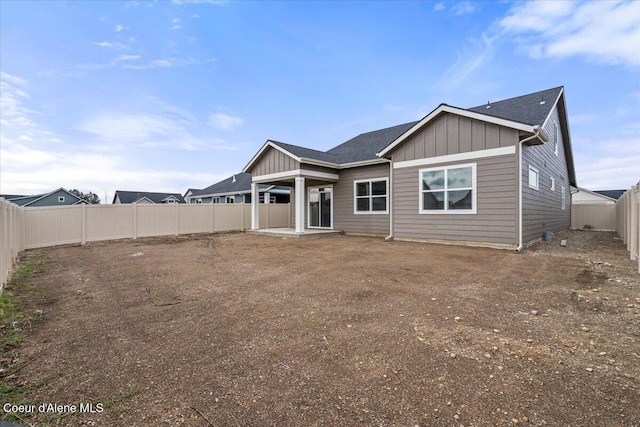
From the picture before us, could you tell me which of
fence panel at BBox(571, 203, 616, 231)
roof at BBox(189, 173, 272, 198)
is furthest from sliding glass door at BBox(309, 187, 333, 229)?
fence panel at BBox(571, 203, 616, 231)

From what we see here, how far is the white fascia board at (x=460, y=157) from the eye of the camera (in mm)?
8181

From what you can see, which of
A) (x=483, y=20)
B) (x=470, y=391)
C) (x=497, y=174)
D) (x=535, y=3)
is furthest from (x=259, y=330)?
(x=483, y=20)

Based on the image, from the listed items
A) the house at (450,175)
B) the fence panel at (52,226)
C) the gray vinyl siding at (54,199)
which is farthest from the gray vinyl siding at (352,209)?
the gray vinyl siding at (54,199)

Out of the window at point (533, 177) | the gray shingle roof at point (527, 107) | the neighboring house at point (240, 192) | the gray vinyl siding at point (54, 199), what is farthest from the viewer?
the gray vinyl siding at point (54, 199)

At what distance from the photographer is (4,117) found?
10.8 meters

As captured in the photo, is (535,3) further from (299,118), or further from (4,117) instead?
(4,117)

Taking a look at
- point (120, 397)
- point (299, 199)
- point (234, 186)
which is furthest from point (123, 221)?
point (234, 186)

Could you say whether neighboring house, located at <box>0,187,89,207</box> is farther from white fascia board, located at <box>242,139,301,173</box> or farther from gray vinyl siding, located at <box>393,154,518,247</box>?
gray vinyl siding, located at <box>393,154,518,247</box>

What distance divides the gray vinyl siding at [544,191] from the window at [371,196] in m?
4.77

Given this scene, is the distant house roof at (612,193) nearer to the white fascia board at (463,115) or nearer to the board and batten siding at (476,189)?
the board and batten siding at (476,189)

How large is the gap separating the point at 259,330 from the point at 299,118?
59.0 ft

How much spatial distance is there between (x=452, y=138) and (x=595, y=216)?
1469cm

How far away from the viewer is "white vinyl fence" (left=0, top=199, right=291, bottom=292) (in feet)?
33.9

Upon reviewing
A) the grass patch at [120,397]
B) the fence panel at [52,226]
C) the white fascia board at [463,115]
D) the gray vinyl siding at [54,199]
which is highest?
the white fascia board at [463,115]
